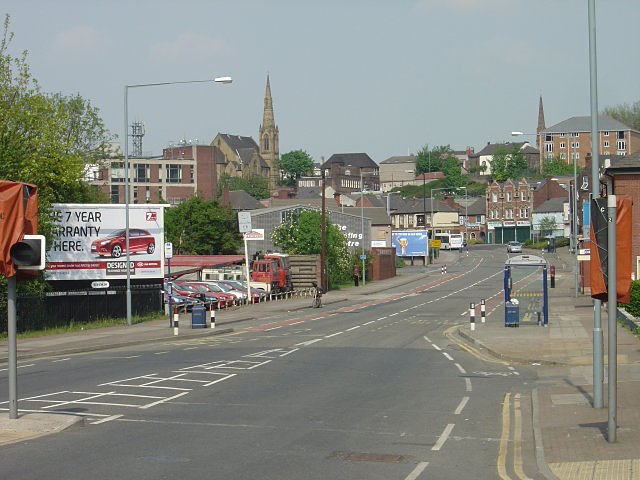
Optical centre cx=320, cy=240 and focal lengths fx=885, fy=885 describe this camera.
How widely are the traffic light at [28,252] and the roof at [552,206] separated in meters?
126

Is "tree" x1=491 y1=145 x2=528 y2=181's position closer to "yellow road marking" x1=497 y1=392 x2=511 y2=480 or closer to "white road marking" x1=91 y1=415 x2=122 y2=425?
"yellow road marking" x1=497 y1=392 x2=511 y2=480

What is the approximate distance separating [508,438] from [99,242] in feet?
109

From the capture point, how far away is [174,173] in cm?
11775

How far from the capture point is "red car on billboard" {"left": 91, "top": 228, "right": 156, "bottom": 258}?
44250mm

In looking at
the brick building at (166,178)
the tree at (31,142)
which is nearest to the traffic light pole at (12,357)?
the tree at (31,142)

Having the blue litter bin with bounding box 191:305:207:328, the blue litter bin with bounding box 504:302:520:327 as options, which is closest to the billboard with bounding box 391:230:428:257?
the blue litter bin with bounding box 191:305:207:328

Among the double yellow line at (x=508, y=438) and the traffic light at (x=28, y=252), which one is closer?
the double yellow line at (x=508, y=438)

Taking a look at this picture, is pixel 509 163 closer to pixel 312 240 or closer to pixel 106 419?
pixel 312 240

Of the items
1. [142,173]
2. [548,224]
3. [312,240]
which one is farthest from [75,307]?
[548,224]

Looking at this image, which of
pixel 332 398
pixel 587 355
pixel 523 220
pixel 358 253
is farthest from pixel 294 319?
pixel 523 220

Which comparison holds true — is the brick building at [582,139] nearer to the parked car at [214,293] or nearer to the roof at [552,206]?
the roof at [552,206]

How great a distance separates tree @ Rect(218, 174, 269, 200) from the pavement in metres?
128

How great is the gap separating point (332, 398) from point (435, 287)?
2165 inches

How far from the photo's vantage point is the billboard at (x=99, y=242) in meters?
43.6
